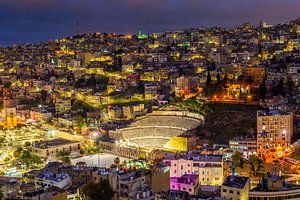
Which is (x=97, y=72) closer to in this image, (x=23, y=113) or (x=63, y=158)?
(x=23, y=113)

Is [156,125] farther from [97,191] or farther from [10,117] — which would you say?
[97,191]

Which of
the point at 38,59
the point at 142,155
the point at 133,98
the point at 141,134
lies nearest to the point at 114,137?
the point at 141,134

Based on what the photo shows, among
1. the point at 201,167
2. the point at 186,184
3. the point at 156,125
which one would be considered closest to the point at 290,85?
the point at 156,125

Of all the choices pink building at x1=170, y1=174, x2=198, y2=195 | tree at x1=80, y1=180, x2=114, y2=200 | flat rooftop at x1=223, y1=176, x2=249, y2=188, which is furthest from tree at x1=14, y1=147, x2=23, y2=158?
flat rooftop at x1=223, y1=176, x2=249, y2=188

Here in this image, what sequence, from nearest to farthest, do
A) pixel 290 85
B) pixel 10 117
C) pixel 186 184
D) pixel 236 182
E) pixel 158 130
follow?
1. pixel 236 182
2. pixel 186 184
3. pixel 158 130
4. pixel 290 85
5. pixel 10 117

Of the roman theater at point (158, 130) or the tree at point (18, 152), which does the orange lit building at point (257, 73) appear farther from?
the tree at point (18, 152)

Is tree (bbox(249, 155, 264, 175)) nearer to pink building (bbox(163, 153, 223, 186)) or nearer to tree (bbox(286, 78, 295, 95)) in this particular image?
pink building (bbox(163, 153, 223, 186))

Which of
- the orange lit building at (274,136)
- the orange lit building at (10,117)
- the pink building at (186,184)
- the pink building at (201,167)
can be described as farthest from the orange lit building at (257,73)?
the pink building at (186,184)
